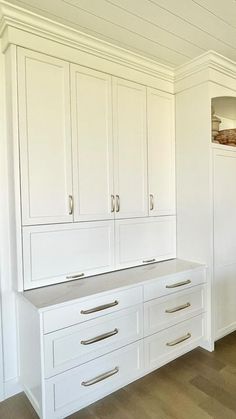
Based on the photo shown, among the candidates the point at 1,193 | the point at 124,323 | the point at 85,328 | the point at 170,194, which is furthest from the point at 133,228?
the point at 1,193

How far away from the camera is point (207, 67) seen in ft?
7.52

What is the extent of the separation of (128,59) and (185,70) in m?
0.56

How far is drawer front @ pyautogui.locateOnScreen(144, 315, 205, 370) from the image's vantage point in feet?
6.65

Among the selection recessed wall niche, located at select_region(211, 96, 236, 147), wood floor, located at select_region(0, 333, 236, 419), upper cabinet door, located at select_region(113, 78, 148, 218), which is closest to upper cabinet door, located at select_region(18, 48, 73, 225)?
upper cabinet door, located at select_region(113, 78, 148, 218)

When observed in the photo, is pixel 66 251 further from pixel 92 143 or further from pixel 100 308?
pixel 92 143

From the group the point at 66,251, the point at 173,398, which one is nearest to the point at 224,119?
the point at 66,251

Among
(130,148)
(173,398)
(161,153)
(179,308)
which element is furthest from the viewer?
(161,153)

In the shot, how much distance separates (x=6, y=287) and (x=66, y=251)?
0.47m

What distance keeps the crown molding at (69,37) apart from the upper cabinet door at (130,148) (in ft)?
0.56

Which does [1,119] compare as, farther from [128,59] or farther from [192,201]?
[192,201]

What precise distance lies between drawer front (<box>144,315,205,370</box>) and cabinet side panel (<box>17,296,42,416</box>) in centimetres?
77

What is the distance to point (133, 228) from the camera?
235cm

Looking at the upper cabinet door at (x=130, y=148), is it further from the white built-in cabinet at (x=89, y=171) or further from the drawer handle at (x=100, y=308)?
the drawer handle at (x=100, y=308)

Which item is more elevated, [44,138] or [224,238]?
[44,138]
